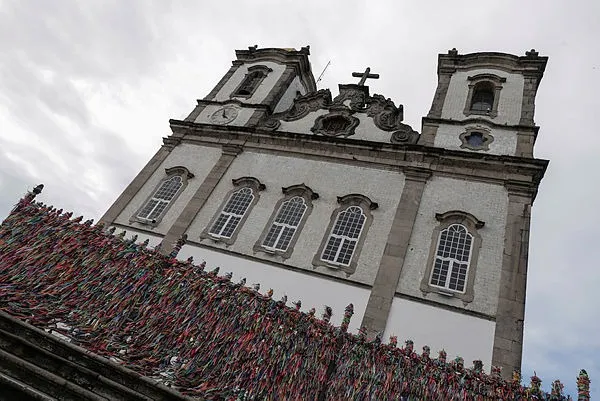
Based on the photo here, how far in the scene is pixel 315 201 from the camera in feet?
45.6

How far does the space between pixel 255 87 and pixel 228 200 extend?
7.90 meters

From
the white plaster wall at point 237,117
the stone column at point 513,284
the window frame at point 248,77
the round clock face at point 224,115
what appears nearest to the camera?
the stone column at point 513,284

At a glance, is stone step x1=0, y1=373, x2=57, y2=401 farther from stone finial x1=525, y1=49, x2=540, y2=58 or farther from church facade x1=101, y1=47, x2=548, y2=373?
stone finial x1=525, y1=49, x2=540, y2=58

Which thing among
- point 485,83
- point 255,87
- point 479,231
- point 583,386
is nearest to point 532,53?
point 485,83

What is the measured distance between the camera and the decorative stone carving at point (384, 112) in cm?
1631

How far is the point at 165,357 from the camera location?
620 centimetres

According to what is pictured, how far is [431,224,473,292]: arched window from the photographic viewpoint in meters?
11.1

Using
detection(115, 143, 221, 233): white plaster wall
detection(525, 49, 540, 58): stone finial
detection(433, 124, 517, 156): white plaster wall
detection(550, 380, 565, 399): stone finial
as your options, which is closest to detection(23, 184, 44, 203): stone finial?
detection(115, 143, 221, 233): white plaster wall

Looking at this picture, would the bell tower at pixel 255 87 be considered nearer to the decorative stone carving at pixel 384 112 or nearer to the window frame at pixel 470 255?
the decorative stone carving at pixel 384 112

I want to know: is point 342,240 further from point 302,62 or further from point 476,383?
point 302,62

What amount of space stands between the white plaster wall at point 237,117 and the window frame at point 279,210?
5272 millimetres

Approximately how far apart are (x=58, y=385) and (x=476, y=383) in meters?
6.06

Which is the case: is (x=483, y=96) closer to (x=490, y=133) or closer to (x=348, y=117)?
(x=490, y=133)

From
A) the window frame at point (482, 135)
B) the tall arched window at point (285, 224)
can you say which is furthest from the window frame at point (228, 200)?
the window frame at point (482, 135)
